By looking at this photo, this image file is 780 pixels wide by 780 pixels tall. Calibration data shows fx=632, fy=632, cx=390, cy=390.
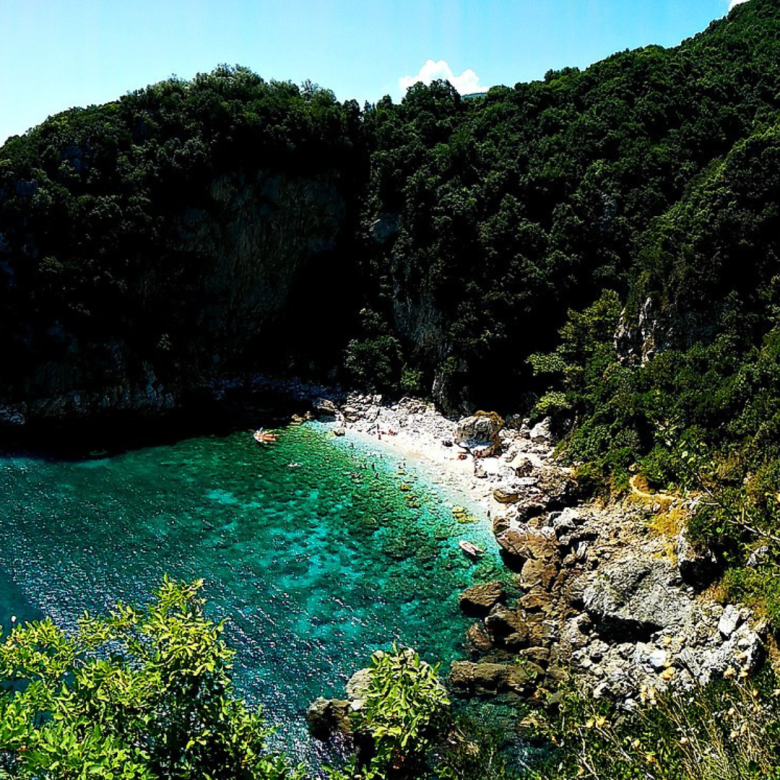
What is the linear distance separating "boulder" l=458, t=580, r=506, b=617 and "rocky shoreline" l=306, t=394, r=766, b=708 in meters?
0.05

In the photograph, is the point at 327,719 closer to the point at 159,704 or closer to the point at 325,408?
the point at 159,704

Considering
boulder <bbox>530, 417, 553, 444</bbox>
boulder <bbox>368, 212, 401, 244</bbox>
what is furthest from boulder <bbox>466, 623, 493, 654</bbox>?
boulder <bbox>368, 212, 401, 244</bbox>

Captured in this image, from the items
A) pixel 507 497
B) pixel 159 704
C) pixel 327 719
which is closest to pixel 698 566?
pixel 507 497

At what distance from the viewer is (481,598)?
98.2 ft

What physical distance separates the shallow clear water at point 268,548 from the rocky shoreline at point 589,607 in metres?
1.83

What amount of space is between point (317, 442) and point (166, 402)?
47.5 feet

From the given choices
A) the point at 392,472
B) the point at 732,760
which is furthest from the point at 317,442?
the point at 732,760

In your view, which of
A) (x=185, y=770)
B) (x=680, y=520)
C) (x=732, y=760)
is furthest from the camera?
(x=680, y=520)

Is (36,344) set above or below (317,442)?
above

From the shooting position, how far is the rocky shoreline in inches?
907

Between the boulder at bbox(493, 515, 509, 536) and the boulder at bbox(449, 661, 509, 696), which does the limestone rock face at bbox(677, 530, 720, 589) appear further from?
the boulder at bbox(493, 515, 509, 536)

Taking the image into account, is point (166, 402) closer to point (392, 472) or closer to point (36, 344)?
point (36, 344)

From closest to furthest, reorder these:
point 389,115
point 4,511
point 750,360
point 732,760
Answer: point 732,760
point 750,360
point 4,511
point 389,115

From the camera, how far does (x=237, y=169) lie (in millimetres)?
56125
